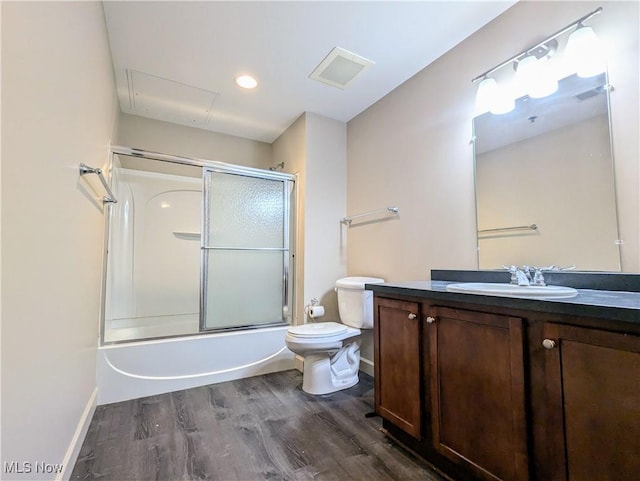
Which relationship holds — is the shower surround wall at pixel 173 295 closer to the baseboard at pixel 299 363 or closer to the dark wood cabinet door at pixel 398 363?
the baseboard at pixel 299 363

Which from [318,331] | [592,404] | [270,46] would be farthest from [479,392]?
[270,46]

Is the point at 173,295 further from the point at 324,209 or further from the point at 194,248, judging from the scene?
the point at 324,209

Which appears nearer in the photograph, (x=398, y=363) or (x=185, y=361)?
(x=398, y=363)

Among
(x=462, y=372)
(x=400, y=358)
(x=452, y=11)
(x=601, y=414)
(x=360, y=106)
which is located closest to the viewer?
(x=601, y=414)

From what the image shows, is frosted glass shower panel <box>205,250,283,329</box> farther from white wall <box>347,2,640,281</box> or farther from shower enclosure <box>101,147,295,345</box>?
white wall <box>347,2,640,281</box>

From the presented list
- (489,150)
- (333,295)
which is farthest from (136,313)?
(489,150)

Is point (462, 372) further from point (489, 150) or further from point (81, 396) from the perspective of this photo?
point (81, 396)

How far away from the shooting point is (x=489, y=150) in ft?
5.96

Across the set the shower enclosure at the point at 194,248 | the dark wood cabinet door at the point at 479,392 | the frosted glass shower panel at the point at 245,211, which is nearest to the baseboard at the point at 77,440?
the shower enclosure at the point at 194,248

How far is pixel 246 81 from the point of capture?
95.5 inches

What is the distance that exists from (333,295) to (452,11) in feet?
7.52

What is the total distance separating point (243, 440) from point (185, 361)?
38.8 inches

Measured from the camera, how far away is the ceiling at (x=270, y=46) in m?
1.73

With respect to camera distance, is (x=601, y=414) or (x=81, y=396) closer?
(x=601, y=414)
